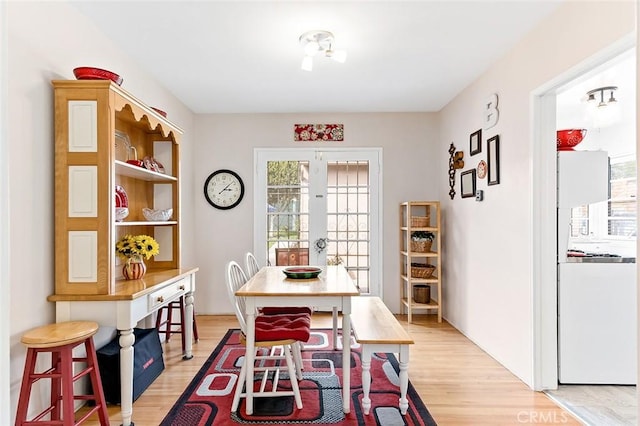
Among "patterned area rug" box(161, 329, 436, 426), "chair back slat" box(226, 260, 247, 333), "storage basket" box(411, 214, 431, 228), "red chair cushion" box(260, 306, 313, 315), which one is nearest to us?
"patterned area rug" box(161, 329, 436, 426)

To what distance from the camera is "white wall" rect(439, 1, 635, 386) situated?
84.7 inches

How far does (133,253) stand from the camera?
2.62 metres

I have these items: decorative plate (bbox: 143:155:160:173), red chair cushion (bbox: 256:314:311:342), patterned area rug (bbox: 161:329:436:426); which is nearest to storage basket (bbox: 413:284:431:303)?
patterned area rug (bbox: 161:329:436:426)

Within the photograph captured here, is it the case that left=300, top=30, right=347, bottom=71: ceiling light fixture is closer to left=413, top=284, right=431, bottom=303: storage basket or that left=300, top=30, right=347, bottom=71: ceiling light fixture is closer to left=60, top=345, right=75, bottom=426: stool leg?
left=60, top=345, right=75, bottom=426: stool leg

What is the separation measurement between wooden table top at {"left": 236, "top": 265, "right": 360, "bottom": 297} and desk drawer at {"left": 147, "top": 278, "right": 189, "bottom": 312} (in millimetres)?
590

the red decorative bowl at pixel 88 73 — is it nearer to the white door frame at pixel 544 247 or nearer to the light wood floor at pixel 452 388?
the light wood floor at pixel 452 388

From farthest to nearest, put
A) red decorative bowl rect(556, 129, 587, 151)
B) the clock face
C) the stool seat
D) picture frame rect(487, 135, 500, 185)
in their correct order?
the clock face
picture frame rect(487, 135, 500, 185)
red decorative bowl rect(556, 129, 587, 151)
the stool seat

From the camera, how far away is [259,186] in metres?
4.64

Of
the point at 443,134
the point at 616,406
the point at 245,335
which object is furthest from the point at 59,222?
the point at 443,134

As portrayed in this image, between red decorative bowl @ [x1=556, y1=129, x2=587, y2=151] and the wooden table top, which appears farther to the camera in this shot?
red decorative bowl @ [x1=556, y1=129, x2=587, y2=151]

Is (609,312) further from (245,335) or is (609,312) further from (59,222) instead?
(59,222)

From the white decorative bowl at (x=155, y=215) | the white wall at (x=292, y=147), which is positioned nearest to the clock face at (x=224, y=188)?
the white wall at (x=292, y=147)

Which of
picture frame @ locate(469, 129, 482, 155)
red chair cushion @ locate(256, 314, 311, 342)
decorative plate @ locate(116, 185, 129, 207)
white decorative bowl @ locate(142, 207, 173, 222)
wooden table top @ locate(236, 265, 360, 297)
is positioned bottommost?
red chair cushion @ locate(256, 314, 311, 342)

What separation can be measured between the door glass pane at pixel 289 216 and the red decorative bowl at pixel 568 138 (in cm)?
270
